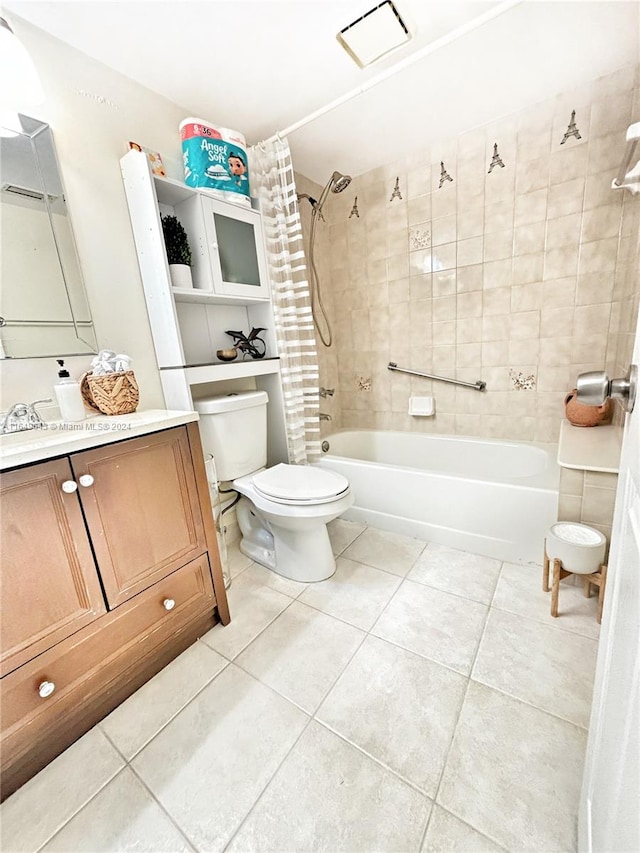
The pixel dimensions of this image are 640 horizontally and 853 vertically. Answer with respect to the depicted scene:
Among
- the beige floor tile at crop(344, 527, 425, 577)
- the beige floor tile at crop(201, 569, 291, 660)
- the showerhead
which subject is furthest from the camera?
the showerhead

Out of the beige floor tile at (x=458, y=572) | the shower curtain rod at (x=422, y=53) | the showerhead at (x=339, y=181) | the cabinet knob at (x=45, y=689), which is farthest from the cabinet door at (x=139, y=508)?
the showerhead at (x=339, y=181)

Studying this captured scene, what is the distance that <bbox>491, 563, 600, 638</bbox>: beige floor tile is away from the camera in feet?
4.04

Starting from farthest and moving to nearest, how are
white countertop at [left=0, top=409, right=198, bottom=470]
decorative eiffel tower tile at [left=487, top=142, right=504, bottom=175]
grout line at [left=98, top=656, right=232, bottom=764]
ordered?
1. decorative eiffel tower tile at [left=487, top=142, right=504, bottom=175]
2. grout line at [left=98, top=656, right=232, bottom=764]
3. white countertop at [left=0, top=409, right=198, bottom=470]

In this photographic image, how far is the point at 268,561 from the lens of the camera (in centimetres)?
169

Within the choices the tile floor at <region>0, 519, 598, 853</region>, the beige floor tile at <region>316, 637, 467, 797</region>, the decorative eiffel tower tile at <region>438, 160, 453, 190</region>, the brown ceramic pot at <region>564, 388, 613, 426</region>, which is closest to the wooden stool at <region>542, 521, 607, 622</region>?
the tile floor at <region>0, 519, 598, 853</region>

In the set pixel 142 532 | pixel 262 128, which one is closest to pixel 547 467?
pixel 142 532

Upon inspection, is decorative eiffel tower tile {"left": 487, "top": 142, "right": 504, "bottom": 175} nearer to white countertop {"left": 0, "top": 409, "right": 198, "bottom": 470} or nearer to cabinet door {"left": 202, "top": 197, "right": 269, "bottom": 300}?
cabinet door {"left": 202, "top": 197, "right": 269, "bottom": 300}

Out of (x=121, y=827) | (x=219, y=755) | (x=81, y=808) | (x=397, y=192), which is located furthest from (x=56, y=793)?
(x=397, y=192)

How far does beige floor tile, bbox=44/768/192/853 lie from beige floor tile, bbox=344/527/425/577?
108 cm

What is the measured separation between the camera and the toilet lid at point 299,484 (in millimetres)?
1409

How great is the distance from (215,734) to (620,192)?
2791mm

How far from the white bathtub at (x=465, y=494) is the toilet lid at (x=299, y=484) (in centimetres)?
42

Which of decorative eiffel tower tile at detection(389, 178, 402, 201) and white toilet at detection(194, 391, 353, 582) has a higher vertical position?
decorative eiffel tower tile at detection(389, 178, 402, 201)

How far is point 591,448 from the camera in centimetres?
144
